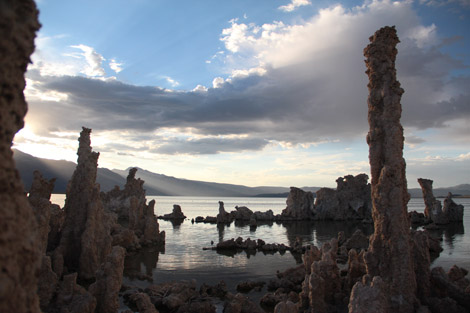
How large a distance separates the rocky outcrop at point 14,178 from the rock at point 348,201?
7915cm

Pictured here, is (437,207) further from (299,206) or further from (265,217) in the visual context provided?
(265,217)

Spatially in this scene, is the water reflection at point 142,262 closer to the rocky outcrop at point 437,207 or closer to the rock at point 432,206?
the rock at point 432,206

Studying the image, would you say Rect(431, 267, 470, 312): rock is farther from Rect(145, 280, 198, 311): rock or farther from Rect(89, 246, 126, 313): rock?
Rect(89, 246, 126, 313): rock

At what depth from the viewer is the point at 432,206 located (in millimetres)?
65562

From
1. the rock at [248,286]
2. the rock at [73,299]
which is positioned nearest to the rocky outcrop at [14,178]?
the rock at [73,299]

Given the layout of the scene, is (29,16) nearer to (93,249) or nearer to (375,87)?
(375,87)

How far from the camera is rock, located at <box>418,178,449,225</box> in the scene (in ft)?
204

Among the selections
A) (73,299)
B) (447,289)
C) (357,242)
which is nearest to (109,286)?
(73,299)

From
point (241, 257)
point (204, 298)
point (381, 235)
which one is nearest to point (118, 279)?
point (204, 298)

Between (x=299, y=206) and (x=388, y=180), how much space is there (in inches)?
2807

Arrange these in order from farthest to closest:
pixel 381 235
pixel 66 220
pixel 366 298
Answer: pixel 66 220, pixel 381 235, pixel 366 298

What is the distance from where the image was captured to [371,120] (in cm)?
1506

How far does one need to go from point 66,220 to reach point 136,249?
1389 cm

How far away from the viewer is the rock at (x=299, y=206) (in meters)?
82.7
